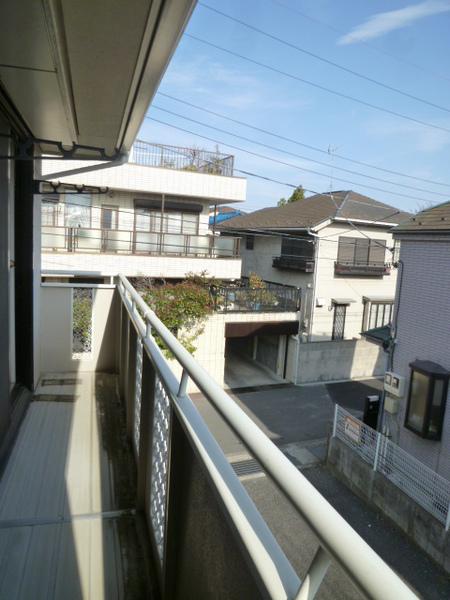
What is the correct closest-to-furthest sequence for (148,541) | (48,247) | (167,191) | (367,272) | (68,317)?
1. (148,541)
2. (68,317)
3. (48,247)
4. (167,191)
5. (367,272)

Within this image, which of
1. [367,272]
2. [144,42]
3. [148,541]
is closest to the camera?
[144,42]

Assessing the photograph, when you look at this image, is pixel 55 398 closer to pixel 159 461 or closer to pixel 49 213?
pixel 159 461

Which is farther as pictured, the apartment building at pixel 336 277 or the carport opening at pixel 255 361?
the apartment building at pixel 336 277

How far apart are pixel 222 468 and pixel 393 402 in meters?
7.96

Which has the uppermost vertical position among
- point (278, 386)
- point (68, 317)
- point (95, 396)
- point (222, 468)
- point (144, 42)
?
point (144, 42)

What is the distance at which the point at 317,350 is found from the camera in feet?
40.7

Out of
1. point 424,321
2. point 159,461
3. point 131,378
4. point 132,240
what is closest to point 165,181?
point 132,240

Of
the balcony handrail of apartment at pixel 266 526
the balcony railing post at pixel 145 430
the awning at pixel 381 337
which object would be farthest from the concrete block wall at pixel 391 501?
the balcony handrail of apartment at pixel 266 526

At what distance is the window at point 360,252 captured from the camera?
12969mm

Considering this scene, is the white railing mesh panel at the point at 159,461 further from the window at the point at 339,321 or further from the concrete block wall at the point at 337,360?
the window at the point at 339,321

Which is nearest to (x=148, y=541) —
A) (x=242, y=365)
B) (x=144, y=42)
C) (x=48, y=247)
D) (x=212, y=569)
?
(x=212, y=569)

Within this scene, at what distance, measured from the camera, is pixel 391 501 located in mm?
6504

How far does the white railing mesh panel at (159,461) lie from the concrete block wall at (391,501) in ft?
17.8

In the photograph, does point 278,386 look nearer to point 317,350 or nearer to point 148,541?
point 317,350
